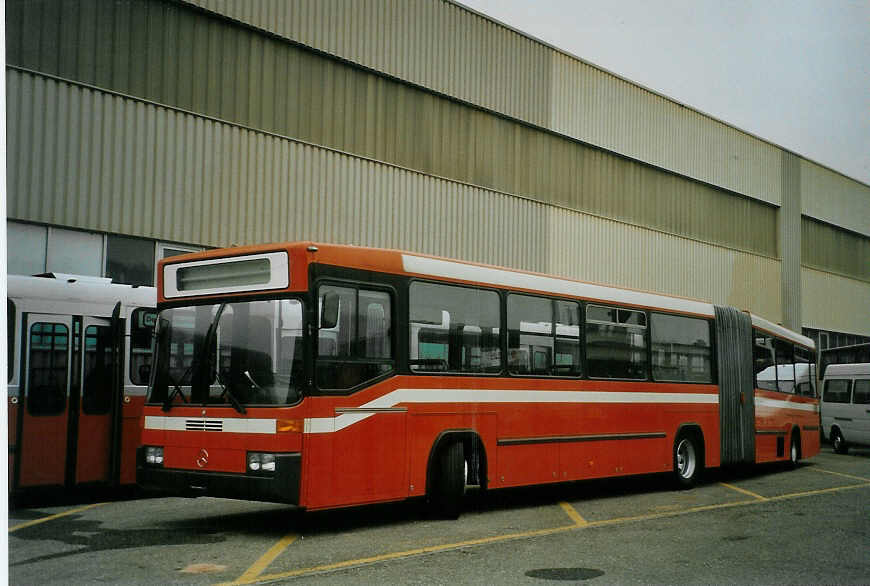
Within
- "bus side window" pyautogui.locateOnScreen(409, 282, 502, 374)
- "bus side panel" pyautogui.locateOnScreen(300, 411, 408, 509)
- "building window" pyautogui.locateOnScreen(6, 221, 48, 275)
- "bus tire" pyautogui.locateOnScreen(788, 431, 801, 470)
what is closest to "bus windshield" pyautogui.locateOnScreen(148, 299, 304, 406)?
"bus side panel" pyautogui.locateOnScreen(300, 411, 408, 509)

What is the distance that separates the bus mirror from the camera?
10102mm

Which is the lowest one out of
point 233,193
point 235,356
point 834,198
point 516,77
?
point 235,356

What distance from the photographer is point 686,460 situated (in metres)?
16.6

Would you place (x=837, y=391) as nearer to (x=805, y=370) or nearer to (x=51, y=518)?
(x=805, y=370)

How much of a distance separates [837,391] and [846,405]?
0.52 meters

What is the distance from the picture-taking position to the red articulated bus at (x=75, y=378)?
12.5 metres

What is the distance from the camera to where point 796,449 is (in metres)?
20.6

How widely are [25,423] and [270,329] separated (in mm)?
4403

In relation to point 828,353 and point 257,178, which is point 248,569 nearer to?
point 257,178

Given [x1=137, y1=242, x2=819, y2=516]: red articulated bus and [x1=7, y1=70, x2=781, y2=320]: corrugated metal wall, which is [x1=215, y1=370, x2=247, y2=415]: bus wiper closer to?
[x1=137, y1=242, x2=819, y2=516]: red articulated bus

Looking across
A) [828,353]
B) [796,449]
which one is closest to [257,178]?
[796,449]

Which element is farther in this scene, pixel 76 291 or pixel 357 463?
pixel 76 291

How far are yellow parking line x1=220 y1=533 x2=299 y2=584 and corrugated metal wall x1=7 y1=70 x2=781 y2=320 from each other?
8.84m

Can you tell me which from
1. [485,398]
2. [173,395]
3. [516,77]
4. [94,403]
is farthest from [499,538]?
[516,77]
